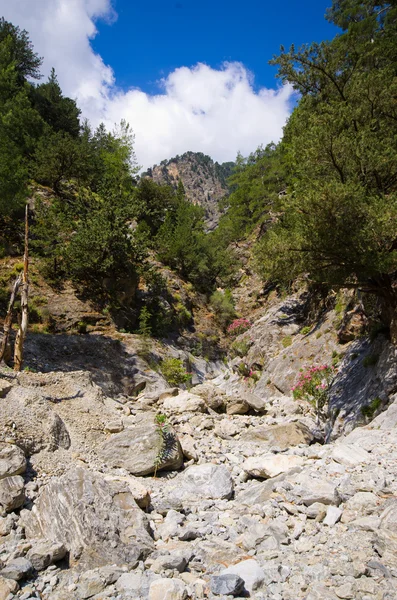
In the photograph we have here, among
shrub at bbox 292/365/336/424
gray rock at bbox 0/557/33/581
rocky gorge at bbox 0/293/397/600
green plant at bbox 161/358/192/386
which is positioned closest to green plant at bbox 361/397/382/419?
rocky gorge at bbox 0/293/397/600

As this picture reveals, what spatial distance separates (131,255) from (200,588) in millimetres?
19656

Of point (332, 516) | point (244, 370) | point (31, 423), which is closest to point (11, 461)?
point (31, 423)

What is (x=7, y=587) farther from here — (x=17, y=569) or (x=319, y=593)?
(x=319, y=593)

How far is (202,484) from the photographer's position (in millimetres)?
6613

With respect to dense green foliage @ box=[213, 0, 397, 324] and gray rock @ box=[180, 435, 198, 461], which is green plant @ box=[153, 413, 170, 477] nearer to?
gray rock @ box=[180, 435, 198, 461]

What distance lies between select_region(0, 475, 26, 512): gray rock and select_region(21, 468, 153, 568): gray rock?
0.20m

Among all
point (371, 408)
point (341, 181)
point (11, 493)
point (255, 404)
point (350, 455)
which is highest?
point (341, 181)

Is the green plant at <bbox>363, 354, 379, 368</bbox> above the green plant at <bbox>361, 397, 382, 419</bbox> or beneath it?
above

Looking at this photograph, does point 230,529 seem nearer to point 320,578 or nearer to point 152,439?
point 320,578

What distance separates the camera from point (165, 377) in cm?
1714

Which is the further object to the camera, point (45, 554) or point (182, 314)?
point (182, 314)

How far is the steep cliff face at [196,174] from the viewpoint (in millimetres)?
155375

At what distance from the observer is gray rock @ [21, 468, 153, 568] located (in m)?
4.11

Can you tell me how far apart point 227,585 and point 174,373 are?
14.2m
